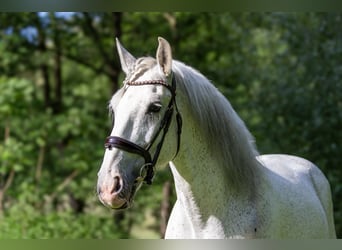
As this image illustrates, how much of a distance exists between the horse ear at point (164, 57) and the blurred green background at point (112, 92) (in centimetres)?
531

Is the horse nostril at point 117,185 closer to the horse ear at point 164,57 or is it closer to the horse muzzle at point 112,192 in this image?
the horse muzzle at point 112,192

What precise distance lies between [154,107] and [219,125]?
14.5 inches

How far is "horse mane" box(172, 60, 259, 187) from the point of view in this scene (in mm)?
2467

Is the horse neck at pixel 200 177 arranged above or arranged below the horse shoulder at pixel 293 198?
above

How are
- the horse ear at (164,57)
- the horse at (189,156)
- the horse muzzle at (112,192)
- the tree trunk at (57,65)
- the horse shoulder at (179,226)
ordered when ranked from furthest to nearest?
the tree trunk at (57,65), the horse shoulder at (179,226), the horse ear at (164,57), the horse at (189,156), the horse muzzle at (112,192)

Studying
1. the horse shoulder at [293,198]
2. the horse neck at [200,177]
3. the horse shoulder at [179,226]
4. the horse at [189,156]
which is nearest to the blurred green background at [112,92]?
the horse shoulder at [293,198]

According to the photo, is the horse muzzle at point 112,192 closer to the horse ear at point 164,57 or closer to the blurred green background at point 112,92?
the horse ear at point 164,57

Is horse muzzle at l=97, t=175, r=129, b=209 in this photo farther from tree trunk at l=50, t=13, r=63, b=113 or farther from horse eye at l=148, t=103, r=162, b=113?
tree trunk at l=50, t=13, r=63, b=113

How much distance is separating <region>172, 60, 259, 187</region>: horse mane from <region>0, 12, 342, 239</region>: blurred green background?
497 cm

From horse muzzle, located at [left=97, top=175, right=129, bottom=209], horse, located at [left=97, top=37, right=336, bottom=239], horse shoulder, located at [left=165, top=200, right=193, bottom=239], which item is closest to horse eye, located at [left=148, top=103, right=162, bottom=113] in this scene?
horse, located at [left=97, top=37, right=336, bottom=239]

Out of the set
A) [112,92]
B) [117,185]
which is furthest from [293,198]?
[112,92]

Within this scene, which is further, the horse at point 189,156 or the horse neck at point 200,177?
the horse neck at point 200,177

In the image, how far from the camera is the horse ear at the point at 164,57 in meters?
2.33

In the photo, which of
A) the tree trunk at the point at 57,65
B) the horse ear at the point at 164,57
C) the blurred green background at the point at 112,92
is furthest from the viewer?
the tree trunk at the point at 57,65
